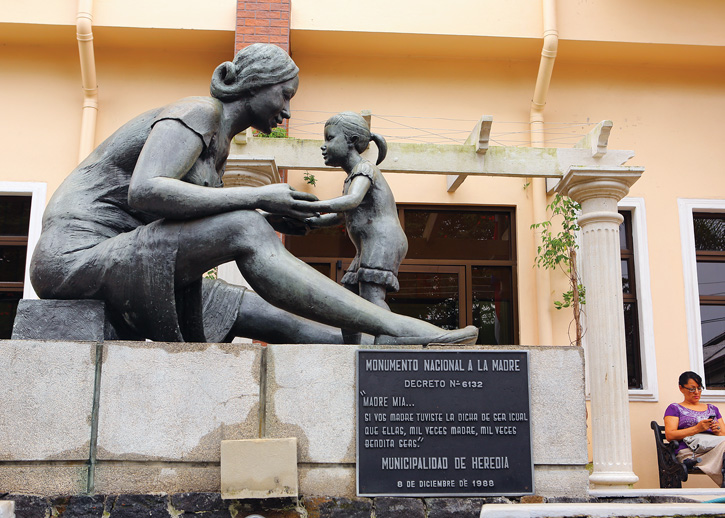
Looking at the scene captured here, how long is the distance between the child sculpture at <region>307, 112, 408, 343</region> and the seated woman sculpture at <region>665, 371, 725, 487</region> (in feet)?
14.1

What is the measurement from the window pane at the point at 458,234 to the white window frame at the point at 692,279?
80.2 inches

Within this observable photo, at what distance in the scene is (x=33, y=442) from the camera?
2.81m

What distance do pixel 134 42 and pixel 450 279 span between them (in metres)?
4.79

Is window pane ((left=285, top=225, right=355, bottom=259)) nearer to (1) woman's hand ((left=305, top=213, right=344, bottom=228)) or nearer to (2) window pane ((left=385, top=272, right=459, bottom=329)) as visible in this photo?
(2) window pane ((left=385, top=272, right=459, bottom=329))

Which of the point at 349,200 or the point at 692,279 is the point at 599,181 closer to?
the point at 692,279

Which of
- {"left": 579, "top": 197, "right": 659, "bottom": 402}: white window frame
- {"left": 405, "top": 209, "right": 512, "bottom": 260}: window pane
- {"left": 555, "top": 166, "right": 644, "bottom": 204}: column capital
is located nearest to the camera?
{"left": 555, "top": 166, "right": 644, "bottom": 204}: column capital

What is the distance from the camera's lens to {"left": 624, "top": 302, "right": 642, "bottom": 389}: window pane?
9086 millimetres

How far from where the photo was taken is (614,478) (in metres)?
6.82

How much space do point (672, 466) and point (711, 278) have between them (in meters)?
3.20

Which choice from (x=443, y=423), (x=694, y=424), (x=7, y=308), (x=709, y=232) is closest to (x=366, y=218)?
(x=443, y=423)

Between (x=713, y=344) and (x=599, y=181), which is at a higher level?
(x=599, y=181)

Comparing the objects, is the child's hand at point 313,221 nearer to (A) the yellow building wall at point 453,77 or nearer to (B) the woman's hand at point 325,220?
(B) the woman's hand at point 325,220

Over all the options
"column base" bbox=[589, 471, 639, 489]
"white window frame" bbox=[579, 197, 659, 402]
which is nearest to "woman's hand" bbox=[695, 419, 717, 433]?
"column base" bbox=[589, 471, 639, 489]

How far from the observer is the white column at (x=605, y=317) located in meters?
6.95
